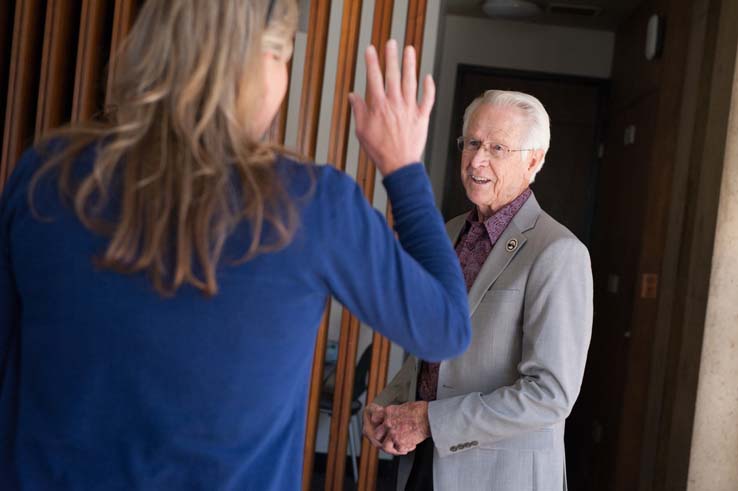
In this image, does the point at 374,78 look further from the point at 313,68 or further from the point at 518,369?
the point at 313,68

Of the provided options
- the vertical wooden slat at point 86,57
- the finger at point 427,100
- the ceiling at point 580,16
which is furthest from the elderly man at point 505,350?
the ceiling at point 580,16

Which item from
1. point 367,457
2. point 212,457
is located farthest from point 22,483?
point 367,457

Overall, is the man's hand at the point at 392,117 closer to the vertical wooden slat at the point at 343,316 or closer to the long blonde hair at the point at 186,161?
the long blonde hair at the point at 186,161

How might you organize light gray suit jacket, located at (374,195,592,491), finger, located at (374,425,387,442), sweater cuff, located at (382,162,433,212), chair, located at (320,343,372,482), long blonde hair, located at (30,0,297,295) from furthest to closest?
chair, located at (320,343,372,482) → finger, located at (374,425,387,442) → light gray suit jacket, located at (374,195,592,491) → sweater cuff, located at (382,162,433,212) → long blonde hair, located at (30,0,297,295)

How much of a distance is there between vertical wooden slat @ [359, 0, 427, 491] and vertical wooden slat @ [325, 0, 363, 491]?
0.27ft

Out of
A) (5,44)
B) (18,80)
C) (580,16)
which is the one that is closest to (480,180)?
(18,80)

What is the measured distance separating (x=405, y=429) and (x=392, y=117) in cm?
90

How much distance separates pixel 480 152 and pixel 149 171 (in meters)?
1.16

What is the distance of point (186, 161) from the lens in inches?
31.3

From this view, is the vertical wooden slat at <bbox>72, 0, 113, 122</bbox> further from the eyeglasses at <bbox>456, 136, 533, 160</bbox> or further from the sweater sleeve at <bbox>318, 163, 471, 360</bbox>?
the sweater sleeve at <bbox>318, 163, 471, 360</bbox>

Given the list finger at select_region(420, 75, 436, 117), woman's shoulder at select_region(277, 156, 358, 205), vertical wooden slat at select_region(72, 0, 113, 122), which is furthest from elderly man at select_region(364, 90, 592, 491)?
vertical wooden slat at select_region(72, 0, 113, 122)

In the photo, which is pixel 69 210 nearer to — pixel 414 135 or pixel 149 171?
pixel 149 171

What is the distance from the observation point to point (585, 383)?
16.0 ft

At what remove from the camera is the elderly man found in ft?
5.23
